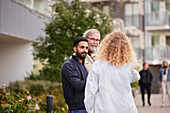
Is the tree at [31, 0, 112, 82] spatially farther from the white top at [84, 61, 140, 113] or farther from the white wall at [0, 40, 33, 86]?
the white top at [84, 61, 140, 113]

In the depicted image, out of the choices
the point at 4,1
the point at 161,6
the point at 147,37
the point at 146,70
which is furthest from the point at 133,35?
the point at 4,1

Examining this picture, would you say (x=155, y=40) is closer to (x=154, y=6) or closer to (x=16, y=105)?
(x=154, y=6)

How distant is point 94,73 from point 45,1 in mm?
16458

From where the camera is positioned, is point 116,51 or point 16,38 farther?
point 16,38

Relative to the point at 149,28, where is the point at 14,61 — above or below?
below

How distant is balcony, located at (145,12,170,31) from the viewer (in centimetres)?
3425

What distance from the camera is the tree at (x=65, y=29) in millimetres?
13352

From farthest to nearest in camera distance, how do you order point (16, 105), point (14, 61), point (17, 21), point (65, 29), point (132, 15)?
point (132, 15) < point (14, 61) < point (17, 21) < point (65, 29) < point (16, 105)

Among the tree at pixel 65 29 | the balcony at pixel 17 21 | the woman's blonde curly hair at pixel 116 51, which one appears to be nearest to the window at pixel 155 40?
the balcony at pixel 17 21

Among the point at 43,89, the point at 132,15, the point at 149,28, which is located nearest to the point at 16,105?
the point at 43,89

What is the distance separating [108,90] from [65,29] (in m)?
9.73

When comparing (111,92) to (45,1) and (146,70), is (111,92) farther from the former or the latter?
(45,1)

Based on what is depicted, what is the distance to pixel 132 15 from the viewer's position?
35.6 metres

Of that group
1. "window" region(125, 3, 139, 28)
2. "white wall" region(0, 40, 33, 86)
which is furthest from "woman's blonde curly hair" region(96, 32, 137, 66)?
"window" region(125, 3, 139, 28)
